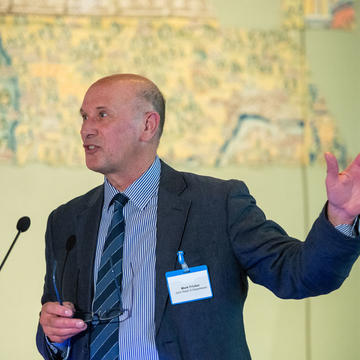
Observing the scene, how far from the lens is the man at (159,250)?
1892 mm

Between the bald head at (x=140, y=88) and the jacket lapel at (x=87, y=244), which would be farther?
the bald head at (x=140, y=88)

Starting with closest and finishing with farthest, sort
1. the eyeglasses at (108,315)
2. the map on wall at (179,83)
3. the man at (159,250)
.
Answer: the man at (159,250) < the eyeglasses at (108,315) < the map on wall at (179,83)

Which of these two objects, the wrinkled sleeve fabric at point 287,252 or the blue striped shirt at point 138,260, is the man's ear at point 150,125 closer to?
the blue striped shirt at point 138,260

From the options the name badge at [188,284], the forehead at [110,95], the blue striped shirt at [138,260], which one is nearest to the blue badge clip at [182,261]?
the name badge at [188,284]

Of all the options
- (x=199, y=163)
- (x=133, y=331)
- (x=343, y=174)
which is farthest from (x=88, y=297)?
(x=199, y=163)

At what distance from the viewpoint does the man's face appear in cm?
236

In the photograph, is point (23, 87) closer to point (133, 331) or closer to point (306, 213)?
point (306, 213)

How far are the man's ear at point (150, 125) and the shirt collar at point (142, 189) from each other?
0.11 meters

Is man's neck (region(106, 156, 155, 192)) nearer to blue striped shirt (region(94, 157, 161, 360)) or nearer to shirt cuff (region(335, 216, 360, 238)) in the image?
blue striped shirt (region(94, 157, 161, 360))

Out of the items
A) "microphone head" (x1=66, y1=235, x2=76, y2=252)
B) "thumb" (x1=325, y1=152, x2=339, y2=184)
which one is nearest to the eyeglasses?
"microphone head" (x1=66, y1=235, x2=76, y2=252)

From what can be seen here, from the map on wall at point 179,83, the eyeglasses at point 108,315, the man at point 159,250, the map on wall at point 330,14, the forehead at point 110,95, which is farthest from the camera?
the map on wall at point 330,14

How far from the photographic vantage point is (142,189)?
2.34 meters

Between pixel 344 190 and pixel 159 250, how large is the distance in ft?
2.43

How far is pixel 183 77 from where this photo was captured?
3920 mm
